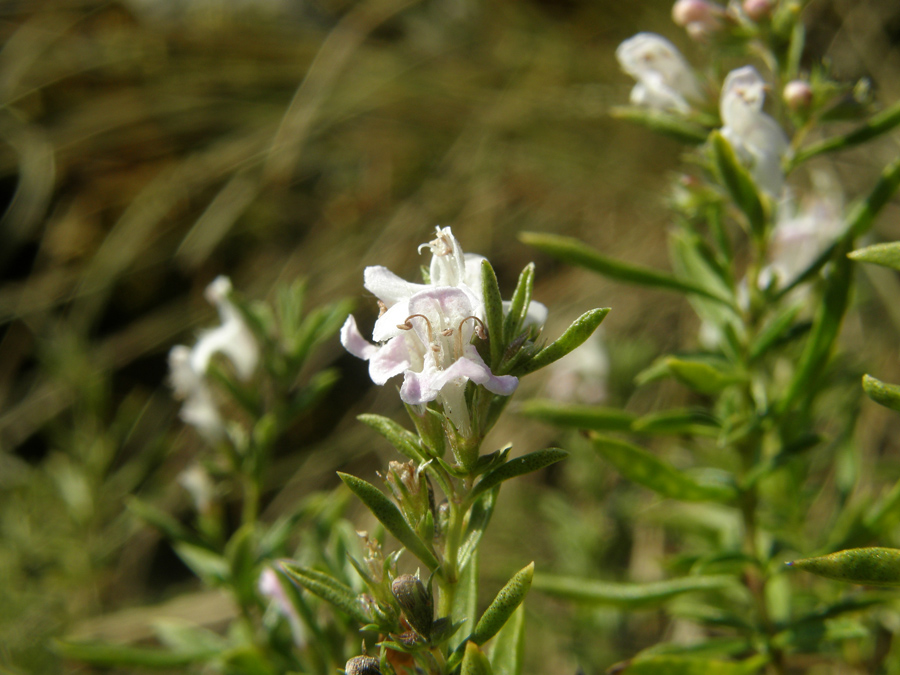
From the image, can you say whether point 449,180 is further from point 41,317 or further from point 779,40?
point 779,40

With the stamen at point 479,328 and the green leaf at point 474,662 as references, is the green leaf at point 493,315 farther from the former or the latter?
the green leaf at point 474,662

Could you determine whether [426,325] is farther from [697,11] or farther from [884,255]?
[697,11]

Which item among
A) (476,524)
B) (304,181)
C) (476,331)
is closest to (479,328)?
(476,331)

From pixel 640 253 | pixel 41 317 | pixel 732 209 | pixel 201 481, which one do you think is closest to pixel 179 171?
pixel 41 317

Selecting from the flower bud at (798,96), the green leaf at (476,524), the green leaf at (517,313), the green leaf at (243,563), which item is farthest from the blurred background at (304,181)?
the green leaf at (517,313)

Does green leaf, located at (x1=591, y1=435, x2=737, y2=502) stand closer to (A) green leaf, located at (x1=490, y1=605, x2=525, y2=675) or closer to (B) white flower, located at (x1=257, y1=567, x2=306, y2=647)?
(A) green leaf, located at (x1=490, y1=605, x2=525, y2=675)

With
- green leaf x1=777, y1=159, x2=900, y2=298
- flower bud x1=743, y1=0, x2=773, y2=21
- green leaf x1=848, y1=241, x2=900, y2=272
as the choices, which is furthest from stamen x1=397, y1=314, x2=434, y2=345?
flower bud x1=743, y1=0, x2=773, y2=21

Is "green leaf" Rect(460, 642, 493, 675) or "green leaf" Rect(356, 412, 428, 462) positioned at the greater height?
"green leaf" Rect(356, 412, 428, 462)
